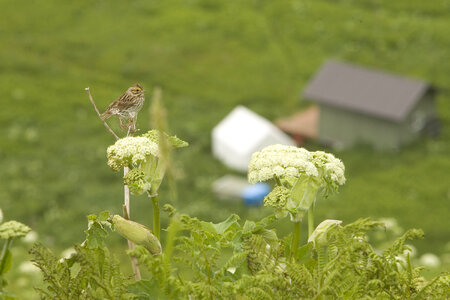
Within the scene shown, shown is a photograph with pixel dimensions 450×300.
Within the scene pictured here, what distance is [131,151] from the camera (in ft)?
9.40

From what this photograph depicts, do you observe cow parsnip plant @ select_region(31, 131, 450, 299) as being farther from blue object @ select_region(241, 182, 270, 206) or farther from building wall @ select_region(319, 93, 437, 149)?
building wall @ select_region(319, 93, 437, 149)

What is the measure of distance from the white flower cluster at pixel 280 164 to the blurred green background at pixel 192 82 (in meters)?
19.8

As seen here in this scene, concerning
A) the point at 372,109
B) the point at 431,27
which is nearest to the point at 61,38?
the point at 372,109

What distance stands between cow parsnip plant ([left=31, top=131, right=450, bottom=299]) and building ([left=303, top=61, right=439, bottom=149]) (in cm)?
2800

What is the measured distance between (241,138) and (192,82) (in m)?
6.96

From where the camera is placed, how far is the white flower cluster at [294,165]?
2979mm

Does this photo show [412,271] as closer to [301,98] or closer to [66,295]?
[66,295]

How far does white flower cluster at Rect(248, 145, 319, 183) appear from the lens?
2971 mm

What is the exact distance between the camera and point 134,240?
2766 mm

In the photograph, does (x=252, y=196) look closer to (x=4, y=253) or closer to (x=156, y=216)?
(x=156, y=216)

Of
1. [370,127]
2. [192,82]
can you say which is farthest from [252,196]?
[192,82]

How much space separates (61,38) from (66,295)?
38.2 metres

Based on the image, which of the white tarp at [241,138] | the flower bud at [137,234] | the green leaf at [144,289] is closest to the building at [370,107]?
the white tarp at [241,138]

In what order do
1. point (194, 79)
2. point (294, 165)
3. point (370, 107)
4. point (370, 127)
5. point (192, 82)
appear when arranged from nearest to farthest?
point (294, 165)
point (370, 107)
point (370, 127)
point (192, 82)
point (194, 79)
